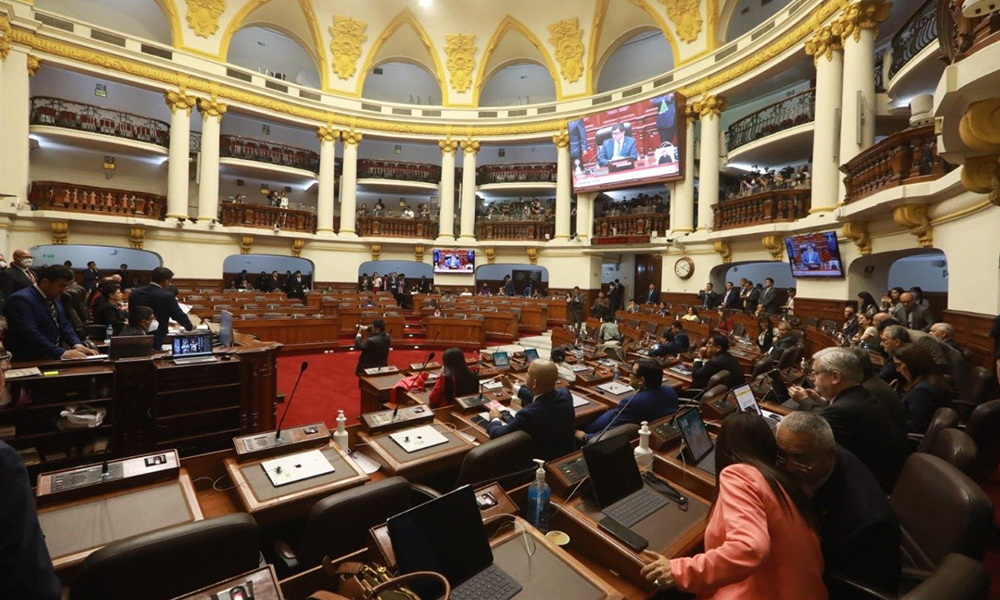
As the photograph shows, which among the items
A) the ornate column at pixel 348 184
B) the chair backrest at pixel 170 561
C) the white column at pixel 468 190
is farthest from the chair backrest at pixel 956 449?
the ornate column at pixel 348 184

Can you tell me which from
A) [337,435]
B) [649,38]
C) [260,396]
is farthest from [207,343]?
[649,38]

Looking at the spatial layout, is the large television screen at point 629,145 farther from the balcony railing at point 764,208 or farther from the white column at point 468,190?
the white column at point 468,190

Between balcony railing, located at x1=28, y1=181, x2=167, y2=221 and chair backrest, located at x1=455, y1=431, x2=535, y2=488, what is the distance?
15.7 m

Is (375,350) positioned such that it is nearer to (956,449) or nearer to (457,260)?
(956,449)

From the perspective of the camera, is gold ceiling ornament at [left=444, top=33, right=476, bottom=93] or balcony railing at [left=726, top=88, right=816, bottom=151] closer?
balcony railing at [left=726, top=88, right=816, bottom=151]

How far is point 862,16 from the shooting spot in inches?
332

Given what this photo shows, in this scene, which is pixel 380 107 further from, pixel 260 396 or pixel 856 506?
pixel 856 506

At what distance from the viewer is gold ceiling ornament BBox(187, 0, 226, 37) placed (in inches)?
551

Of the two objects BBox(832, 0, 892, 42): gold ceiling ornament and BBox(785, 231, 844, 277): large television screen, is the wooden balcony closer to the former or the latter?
BBox(785, 231, 844, 277): large television screen

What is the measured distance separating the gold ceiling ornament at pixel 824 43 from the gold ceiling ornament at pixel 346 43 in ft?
48.5

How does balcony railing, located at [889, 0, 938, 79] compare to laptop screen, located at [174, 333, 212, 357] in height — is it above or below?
above

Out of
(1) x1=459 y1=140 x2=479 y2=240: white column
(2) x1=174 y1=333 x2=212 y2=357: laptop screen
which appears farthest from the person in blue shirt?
(1) x1=459 y1=140 x2=479 y2=240: white column

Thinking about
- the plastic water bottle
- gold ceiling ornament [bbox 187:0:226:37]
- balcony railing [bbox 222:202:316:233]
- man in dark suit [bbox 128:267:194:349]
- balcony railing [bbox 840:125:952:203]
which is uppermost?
gold ceiling ornament [bbox 187:0:226:37]

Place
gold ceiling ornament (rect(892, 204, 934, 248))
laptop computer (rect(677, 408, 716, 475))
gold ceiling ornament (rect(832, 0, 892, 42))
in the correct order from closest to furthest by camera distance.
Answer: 1. laptop computer (rect(677, 408, 716, 475))
2. gold ceiling ornament (rect(892, 204, 934, 248))
3. gold ceiling ornament (rect(832, 0, 892, 42))
